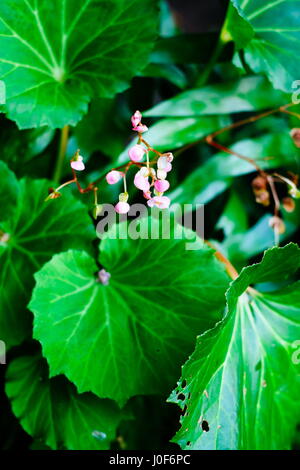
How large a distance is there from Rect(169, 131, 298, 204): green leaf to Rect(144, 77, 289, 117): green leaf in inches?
2.8

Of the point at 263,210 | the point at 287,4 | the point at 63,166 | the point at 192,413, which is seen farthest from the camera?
the point at 263,210

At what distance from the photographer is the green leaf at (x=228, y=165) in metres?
1.02

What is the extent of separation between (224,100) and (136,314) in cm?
46

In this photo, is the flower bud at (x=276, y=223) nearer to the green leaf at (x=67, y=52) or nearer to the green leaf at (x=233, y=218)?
the green leaf at (x=233, y=218)

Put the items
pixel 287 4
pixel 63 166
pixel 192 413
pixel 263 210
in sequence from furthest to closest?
pixel 263 210
pixel 63 166
pixel 287 4
pixel 192 413

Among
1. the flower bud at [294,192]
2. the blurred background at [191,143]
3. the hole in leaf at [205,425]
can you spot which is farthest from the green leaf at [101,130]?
the hole in leaf at [205,425]

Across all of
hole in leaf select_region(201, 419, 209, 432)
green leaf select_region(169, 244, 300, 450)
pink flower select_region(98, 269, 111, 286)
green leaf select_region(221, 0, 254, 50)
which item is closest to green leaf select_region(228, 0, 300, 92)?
green leaf select_region(221, 0, 254, 50)

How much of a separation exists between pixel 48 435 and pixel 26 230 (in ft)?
1.11

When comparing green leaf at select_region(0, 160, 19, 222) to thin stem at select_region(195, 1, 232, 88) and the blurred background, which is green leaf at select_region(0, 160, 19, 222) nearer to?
the blurred background

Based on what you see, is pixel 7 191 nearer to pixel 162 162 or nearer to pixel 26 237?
pixel 26 237

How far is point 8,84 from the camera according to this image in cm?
75
